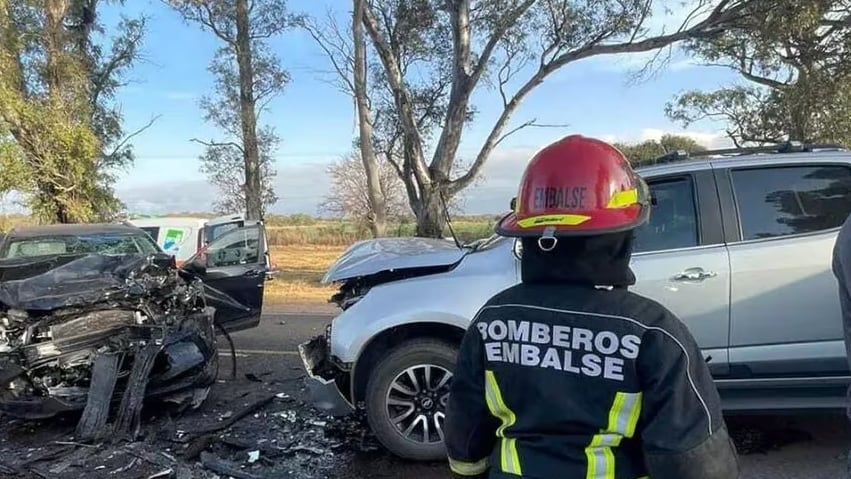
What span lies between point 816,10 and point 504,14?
20.6 ft

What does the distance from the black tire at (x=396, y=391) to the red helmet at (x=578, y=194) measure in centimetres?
296

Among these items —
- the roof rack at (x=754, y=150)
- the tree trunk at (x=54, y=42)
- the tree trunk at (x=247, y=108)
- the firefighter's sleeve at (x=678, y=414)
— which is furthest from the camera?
the tree trunk at (x=247, y=108)

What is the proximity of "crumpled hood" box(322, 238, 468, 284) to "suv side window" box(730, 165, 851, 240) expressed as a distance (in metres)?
1.85

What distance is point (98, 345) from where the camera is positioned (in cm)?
578

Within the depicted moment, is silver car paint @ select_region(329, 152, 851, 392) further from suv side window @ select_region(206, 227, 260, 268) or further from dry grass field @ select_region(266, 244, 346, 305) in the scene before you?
dry grass field @ select_region(266, 244, 346, 305)

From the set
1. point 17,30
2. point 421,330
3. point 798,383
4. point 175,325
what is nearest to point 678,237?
point 798,383

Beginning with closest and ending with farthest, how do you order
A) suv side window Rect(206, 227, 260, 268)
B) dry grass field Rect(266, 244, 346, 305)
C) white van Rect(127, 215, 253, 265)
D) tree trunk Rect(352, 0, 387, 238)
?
1. suv side window Rect(206, 227, 260, 268)
2. dry grass field Rect(266, 244, 346, 305)
3. white van Rect(127, 215, 253, 265)
4. tree trunk Rect(352, 0, 387, 238)

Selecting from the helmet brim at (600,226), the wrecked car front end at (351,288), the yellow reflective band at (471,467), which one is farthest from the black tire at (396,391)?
the helmet brim at (600,226)

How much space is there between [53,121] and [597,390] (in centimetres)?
1794

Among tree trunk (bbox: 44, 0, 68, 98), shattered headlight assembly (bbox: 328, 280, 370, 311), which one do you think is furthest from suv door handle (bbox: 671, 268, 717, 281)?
tree trunk (bbox: 44, 0, 68, 98)

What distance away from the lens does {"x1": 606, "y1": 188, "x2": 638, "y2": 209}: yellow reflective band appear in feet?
5.20

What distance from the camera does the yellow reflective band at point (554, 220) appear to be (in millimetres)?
1544

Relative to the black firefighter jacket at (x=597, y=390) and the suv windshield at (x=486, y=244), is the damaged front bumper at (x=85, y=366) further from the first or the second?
the black firefighter jacket at (x=597, y=390)

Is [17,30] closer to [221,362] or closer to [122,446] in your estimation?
[221,362]
